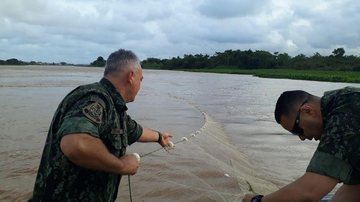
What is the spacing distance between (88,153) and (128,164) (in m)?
0.41

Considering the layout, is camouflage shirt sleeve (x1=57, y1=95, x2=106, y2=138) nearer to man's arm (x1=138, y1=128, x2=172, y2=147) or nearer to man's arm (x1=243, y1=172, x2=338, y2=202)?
man's arm (x1=243, y1=172, x2=338, y2=202)

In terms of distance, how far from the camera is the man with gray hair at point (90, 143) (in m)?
2.84

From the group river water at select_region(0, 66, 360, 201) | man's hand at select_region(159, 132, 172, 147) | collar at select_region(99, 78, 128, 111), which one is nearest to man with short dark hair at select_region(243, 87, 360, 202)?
collar at select_region(99, 78, 128, 111)

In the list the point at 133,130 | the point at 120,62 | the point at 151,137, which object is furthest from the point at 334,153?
the point at 151,137

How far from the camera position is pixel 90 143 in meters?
2.82

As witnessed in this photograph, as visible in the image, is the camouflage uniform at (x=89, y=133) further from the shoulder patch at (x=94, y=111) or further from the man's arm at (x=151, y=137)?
the man's arm at (x=151, y=137)

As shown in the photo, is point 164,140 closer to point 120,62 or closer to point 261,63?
point 120,62

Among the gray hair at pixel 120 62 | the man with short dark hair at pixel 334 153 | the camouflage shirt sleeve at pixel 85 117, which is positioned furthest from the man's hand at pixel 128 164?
the man with short dark hair at pixel 334 153

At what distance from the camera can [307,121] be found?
319 centimetres

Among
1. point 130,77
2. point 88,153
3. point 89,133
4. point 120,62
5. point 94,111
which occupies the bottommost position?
point 88,153

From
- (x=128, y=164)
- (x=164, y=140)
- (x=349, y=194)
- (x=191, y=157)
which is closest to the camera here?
(x=128, y=164)

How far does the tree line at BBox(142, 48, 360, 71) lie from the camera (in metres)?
108

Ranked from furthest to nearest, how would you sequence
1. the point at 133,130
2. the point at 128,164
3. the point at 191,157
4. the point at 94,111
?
the point at 191,157
the point at 133,130
the point at 128,164
the point at 94,111

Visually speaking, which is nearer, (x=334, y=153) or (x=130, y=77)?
(x=334, y=153)
